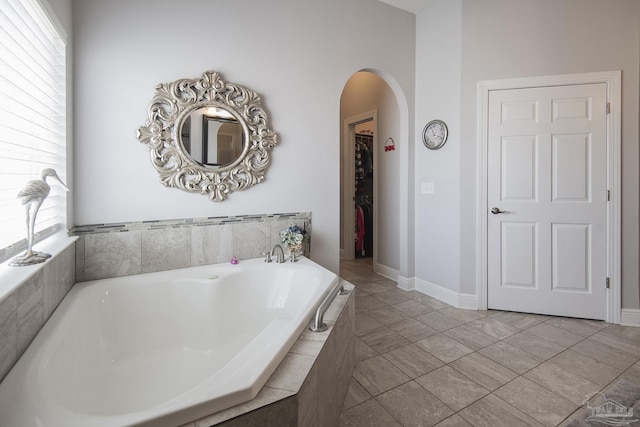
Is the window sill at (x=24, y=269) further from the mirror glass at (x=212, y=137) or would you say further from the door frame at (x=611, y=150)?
the door frame at (x=611, y=150)

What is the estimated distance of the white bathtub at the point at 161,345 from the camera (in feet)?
2.68

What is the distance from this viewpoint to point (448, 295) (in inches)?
116

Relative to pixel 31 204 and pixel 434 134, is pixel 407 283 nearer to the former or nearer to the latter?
pixel 434 134

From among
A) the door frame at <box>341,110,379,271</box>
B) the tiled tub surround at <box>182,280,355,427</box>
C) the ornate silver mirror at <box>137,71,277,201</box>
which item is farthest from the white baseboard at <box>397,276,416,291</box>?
the ornate silver mirror at <box>137,71,277,201</box>

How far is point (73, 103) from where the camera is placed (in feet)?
6.01

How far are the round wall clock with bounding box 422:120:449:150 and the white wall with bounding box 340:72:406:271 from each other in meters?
0.35

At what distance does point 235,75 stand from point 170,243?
1291 millimetres

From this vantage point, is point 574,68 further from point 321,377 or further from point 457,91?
point 321,377

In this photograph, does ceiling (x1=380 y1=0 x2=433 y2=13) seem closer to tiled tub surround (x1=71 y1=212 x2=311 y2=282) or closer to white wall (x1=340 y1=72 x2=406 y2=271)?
white wall (x1=340 y1=72 x2=406 y2=271)

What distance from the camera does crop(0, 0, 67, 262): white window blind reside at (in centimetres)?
121

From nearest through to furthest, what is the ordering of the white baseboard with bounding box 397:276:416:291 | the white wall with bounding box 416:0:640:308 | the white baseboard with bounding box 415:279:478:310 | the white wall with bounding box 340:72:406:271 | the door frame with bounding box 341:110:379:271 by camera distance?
the white wall with bounding box 416:0:640:308 → the white baseboard with bounding box 415:279:478:310 → the white baseboard with bounding box 397:276:416:291 → the white wall with bounding box 340:72:406:271 → the door frame with bounding box 341:110:379:271

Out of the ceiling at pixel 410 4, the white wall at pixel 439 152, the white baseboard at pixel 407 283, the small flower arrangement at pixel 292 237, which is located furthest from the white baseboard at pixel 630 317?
the ceiling at pixel 410 4

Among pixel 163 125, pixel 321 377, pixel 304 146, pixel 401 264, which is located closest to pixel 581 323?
pixel 401 264

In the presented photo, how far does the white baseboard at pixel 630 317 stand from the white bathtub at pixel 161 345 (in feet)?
8.06
